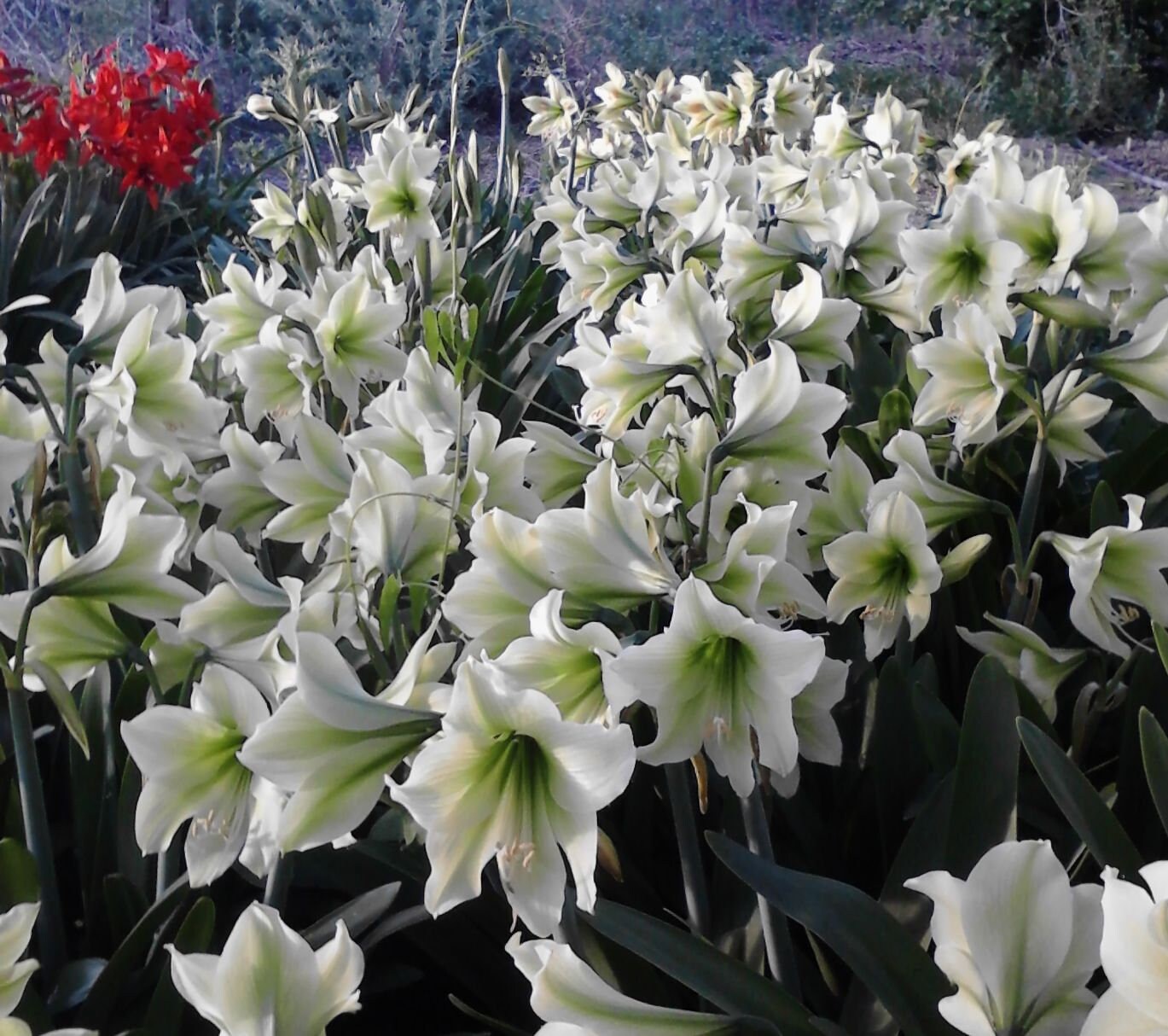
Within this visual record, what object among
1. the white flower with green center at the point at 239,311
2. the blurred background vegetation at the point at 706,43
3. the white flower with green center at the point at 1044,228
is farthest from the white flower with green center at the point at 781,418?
the blurred background vegetation at the point at 706,43

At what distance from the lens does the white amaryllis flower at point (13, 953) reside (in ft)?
2.12

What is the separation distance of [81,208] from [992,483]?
3148mm

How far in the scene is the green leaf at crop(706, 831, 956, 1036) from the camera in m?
0.74

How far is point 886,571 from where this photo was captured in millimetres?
982

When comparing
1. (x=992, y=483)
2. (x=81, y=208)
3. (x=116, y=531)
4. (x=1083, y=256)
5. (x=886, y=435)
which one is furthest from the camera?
(x=81, y=208)

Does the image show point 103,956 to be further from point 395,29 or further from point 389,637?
point 395,29

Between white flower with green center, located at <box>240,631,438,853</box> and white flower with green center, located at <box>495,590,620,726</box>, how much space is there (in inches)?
2.3

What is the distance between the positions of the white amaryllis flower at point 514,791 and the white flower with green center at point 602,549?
12 cm

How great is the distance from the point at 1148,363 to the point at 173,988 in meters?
1.02

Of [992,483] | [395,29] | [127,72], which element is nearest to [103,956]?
[992,483]

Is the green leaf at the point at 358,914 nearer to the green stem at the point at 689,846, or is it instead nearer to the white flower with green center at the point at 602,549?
the green stem at the point at 689,846

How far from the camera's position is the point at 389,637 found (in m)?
0.84

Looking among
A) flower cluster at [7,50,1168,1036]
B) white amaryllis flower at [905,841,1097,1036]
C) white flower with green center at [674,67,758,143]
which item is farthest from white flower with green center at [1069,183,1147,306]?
white flower with green center at [674,67,758,143]

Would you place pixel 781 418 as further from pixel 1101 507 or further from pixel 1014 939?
pixel 1101 507
